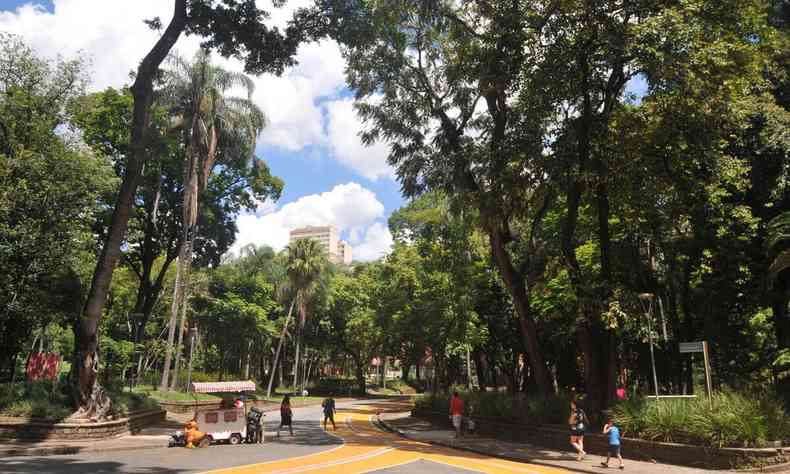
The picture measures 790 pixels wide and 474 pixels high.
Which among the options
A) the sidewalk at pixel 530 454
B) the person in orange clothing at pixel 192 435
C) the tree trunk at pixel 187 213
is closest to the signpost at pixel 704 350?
the sidewalk at pixel 530 454

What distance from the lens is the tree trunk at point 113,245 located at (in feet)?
58.6

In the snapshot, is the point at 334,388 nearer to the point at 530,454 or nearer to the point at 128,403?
the point at 128,403

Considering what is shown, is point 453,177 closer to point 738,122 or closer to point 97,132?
point 738,122

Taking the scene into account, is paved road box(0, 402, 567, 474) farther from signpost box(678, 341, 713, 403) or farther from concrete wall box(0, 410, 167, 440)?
signpost box(678, 341, 713, 403)

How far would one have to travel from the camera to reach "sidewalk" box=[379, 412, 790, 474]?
12.8 metres

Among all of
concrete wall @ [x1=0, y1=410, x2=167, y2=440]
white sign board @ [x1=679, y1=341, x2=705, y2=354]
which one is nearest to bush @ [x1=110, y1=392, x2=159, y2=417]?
concrete wall @ [x1=0, y1=410, x2=167, y2=440]

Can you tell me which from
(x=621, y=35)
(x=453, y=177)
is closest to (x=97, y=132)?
(x=453, y=177)

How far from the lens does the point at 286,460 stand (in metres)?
13.7

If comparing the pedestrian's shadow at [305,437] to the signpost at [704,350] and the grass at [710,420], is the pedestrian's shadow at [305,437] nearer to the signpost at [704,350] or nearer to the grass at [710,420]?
the grass at [710,420]

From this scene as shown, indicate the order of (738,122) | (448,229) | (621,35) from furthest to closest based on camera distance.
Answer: (448,229) → (738,122) → (621,35)

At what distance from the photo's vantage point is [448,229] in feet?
99.7

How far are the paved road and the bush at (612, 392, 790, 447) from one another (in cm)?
298

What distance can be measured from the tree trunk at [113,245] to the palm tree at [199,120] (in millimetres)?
11629

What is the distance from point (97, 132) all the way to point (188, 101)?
17.2 feet
